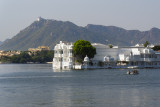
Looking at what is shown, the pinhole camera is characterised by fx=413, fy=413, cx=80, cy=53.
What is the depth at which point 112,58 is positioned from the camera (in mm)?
112062

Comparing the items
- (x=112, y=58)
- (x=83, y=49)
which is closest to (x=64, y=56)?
(x=83, y=49)

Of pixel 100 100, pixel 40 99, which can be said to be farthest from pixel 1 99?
pixel 100 100

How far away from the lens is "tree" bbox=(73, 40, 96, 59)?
355 feet

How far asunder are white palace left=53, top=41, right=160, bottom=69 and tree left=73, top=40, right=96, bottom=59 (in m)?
1.59

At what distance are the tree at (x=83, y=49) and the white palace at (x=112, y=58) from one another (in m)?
1.59

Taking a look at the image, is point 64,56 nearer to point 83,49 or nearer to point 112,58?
point 83,49

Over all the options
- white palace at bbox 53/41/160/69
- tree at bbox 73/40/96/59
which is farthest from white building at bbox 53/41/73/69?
tree at bbox 73/40/96/59

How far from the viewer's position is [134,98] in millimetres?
38125

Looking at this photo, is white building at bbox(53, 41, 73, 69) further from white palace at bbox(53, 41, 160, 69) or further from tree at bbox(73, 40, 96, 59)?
tree at bbox(73, 40, 96, 59)

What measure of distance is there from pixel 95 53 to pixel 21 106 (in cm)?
7796

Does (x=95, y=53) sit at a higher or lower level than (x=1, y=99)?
higher

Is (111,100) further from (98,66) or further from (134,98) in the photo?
(98,66)

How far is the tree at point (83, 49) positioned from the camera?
108 m

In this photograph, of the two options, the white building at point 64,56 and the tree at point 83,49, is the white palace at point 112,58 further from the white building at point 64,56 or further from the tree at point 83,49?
the tree at point 83,49
